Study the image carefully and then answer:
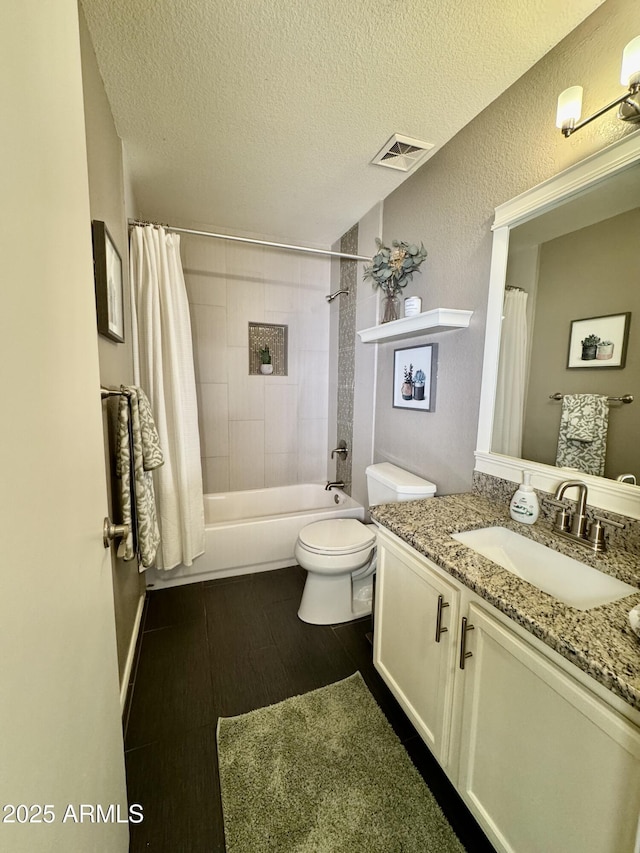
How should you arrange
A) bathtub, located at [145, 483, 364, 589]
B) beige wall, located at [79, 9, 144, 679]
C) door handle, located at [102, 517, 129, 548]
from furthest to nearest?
1. bathtub, located at [145, 483, 364, 589]
2. beige wall, located at [79, 9, 144, 679]
3. door handle, located at [102, 517, 129, 548]

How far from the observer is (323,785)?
1.16 m

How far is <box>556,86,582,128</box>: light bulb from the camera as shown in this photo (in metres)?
1.10

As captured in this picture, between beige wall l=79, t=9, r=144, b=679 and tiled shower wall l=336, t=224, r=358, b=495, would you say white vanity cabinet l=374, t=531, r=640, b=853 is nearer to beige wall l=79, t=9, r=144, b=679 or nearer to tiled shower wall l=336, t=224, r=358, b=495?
beige wall l=79, t=9, r=144, b=679

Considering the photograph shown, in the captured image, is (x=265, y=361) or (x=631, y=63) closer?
(x=631, y=63)

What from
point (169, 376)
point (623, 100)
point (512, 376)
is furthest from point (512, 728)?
point (169, 376)

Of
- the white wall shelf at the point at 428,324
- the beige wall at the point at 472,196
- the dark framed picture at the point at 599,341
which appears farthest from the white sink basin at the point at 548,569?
the white wall shelf at the point at 428,324

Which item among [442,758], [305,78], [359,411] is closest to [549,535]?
[442,758]

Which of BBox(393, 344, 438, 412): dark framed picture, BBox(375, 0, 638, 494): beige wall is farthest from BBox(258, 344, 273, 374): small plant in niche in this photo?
BBox(393, 344, 438, 412): dark framed picture

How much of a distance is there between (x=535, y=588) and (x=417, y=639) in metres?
0.51

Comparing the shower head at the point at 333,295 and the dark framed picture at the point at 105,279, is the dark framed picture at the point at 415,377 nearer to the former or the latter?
the shower head at the point at 333,295

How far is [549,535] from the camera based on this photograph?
1.19 meters

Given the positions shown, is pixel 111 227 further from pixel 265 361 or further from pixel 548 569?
pixel 548 569

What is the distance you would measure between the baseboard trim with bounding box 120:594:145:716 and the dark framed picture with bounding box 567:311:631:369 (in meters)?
2.03

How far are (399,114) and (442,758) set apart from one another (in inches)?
97.7
